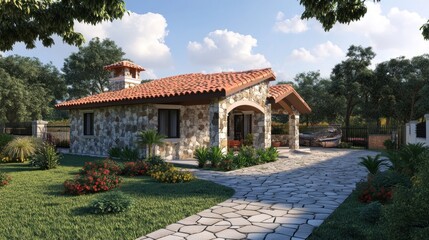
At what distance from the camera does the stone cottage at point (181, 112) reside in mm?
12719

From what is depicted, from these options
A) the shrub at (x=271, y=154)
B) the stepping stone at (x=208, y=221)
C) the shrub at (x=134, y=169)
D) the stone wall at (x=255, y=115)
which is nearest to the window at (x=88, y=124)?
the shrub at (x=134, y=169)

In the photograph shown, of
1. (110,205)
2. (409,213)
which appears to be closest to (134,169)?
(110,205)

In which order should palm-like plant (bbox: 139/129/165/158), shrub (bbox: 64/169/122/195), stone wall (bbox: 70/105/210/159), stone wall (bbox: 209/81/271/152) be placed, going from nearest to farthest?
shrub (bbox: 64/169/122/195) → stone wall (bbox: 209/81/271/152) → palm-like plant (bbox: 139/129/165/158) → stone wall (bbox: 70/105/210/159)

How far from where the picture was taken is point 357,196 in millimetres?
7203

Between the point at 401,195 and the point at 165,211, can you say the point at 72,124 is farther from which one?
the point at 401,195

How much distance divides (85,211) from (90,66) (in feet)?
123

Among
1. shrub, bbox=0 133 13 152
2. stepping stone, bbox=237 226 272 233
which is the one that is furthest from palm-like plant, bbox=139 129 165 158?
stepping stone, bbox=237 226 272 233

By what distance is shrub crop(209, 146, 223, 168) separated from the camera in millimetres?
12094

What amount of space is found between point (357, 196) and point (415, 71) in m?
24.1

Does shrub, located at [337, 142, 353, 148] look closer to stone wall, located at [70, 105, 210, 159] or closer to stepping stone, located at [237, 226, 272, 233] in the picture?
stone wall, located at [70, 105, 210, 159]

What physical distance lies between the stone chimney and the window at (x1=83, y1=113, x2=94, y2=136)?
9.18 ft

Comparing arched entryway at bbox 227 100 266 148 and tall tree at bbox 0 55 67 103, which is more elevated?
tall tree at bbox 0 55 67 103

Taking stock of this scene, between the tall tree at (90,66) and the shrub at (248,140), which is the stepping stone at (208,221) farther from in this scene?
the tall tree at (90,66)

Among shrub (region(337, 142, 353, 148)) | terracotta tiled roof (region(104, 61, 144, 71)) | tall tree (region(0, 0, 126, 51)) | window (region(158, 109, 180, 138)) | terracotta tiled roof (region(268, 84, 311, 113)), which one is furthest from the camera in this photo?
shrub (region(337, 142, 353, 148))
